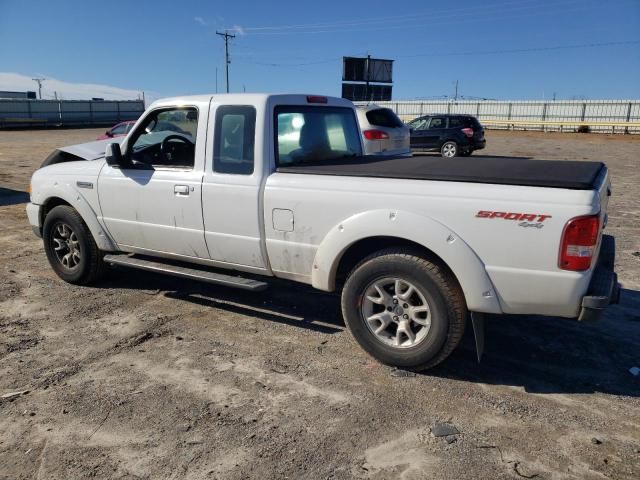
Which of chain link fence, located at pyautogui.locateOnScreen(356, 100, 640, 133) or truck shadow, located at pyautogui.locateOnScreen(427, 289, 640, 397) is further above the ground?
chain link fence, located at pyautogui.locateOnScreen(356, 100, 640, 133)

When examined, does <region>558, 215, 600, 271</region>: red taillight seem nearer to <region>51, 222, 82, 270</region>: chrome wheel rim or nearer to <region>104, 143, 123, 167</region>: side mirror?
<region>104, 143, 123, 167</region>: side mirror

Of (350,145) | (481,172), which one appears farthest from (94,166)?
(481,172)

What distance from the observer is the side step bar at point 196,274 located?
14.7 ft

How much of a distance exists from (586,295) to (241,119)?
9.66ft

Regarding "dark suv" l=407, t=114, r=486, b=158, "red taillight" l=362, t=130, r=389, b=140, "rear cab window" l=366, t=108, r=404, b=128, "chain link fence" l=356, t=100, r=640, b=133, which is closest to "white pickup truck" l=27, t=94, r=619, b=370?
"red taillight" l=362, t=130, r=389, b=140

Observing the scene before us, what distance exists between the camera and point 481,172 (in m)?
3.86

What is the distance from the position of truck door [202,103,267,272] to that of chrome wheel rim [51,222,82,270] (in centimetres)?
192

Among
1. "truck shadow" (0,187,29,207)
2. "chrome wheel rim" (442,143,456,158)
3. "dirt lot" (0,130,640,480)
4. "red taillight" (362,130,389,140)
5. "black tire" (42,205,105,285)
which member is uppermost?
"red taillight" (362,130,389,140)

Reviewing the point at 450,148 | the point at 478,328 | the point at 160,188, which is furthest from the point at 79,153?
the point at 450,148

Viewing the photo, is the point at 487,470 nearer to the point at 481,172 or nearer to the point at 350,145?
the point at 481,172

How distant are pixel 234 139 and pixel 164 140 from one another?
1019 millimetres

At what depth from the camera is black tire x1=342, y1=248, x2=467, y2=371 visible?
144 inches

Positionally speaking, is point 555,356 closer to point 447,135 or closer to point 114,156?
point 114,156

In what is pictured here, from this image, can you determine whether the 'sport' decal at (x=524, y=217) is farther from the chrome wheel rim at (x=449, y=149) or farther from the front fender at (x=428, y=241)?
the chrome wheel rim at (x=449, y=149)
